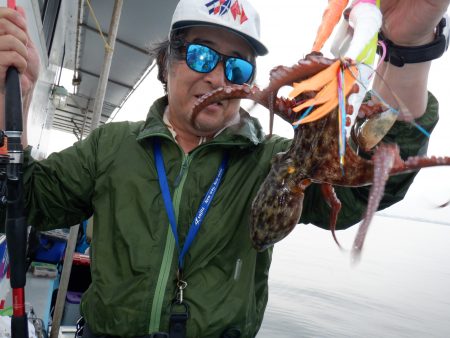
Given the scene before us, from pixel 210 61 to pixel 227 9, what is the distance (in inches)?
12.8

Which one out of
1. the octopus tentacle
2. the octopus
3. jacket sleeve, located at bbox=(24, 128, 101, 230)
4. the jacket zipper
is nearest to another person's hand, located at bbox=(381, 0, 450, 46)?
the octopus

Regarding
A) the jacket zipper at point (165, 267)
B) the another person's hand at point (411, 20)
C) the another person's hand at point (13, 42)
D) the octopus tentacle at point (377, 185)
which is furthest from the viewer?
the jacket zipper at point (165, 267)

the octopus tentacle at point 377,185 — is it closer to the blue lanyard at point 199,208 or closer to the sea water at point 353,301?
the blue lanyard at point 199,208

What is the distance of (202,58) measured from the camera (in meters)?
2.02

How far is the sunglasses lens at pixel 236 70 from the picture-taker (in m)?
2.05

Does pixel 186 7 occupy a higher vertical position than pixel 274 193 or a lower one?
higher

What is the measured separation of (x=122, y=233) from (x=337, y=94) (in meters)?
1.51

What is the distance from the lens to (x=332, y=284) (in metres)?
20.4

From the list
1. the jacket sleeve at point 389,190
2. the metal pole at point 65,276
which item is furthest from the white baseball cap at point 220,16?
the metal pole at point 65,276

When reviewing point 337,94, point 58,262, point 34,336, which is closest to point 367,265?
point 58,262

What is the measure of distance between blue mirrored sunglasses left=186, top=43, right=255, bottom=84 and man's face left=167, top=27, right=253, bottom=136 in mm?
27

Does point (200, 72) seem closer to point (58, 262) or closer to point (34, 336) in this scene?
point (34, 336)

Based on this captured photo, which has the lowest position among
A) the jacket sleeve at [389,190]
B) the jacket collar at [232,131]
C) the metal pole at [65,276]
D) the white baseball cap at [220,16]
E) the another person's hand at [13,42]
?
the metal pole at [65,276]

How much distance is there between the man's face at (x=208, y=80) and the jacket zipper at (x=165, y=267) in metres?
0.33
